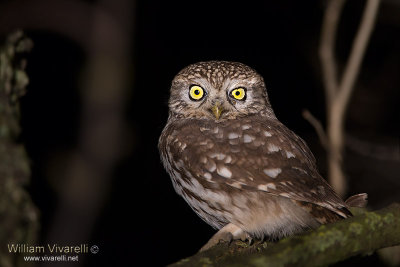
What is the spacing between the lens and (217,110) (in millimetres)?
3465

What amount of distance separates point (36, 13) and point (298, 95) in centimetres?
436

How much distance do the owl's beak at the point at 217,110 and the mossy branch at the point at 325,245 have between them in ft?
3.78

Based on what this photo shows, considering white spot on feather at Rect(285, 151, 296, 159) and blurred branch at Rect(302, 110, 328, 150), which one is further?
blurred branch at Rect(302, 110, 328, 150)

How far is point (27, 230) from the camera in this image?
167 cm

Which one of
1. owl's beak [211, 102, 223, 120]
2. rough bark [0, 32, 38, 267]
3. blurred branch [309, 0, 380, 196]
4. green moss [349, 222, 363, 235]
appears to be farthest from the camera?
blurred branch [309, 0, 380, 196]

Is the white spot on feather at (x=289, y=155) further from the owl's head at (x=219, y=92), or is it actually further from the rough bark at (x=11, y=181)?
the rough bark at (x=11, y=181)

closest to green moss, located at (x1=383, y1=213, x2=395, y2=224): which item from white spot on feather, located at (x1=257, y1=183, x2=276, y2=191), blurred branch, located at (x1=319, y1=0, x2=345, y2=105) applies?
white spot on feather, located at (x1=257, y1=183, x2=276, y2=191)

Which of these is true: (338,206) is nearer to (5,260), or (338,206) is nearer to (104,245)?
(5,260)

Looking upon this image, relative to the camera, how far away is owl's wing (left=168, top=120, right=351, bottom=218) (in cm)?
290

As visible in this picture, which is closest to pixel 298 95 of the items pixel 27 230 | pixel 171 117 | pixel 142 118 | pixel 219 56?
pixel 219 56

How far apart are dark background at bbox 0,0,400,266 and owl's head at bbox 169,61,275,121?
5.23ft

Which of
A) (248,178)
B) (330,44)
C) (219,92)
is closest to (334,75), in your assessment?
(330,44)

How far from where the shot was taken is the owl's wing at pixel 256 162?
2.90 m

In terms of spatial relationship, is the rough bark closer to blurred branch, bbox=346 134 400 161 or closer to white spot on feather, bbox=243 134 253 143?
white spot on feather, bbox=243 134 253 143
